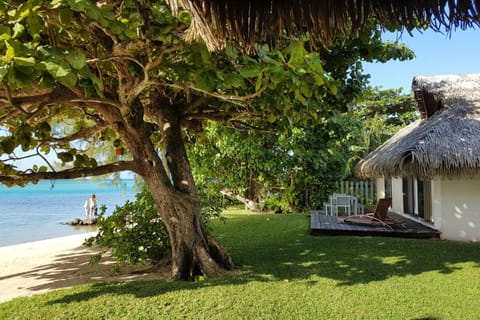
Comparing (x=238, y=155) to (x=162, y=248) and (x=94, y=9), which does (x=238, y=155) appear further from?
(x=94, y=9)

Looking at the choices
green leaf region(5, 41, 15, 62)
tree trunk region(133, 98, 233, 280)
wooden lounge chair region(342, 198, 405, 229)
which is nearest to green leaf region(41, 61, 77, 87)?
green leaf region(5, 41, 15, 62)

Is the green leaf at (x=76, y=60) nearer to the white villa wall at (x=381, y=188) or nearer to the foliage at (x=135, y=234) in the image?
the foliage at (x=135, y=234)

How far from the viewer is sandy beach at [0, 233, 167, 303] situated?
5551 millimetres

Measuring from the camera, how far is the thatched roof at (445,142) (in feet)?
23.6

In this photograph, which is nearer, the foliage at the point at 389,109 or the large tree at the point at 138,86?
the large tree at the point at 138,86

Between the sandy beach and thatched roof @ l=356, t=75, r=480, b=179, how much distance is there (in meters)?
5.32

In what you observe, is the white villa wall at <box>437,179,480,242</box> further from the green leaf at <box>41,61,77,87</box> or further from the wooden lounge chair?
the green leaf at <box>41,61,77,87</box>

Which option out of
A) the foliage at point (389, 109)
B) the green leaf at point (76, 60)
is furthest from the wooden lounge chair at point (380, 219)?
the foliage at point (389, 109)

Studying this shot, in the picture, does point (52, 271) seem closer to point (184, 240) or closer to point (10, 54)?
point (184, 240)

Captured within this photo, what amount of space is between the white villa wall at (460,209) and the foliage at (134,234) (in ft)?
19.8

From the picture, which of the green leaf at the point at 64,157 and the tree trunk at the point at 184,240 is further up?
the green leaf at the point at 64,157

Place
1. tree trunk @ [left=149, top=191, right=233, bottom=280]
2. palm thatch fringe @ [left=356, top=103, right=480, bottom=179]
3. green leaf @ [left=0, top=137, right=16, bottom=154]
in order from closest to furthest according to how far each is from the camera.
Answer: green leaf @ [left=0, top=137, right=16, bottom=154] < tree trunk @ [left=149, top=191, right=233, bottom=280] < palm thatch fringe @ [left=356, top=103, right=480, bottom=179]

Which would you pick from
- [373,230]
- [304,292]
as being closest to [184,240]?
[304,292]

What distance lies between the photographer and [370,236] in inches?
328
